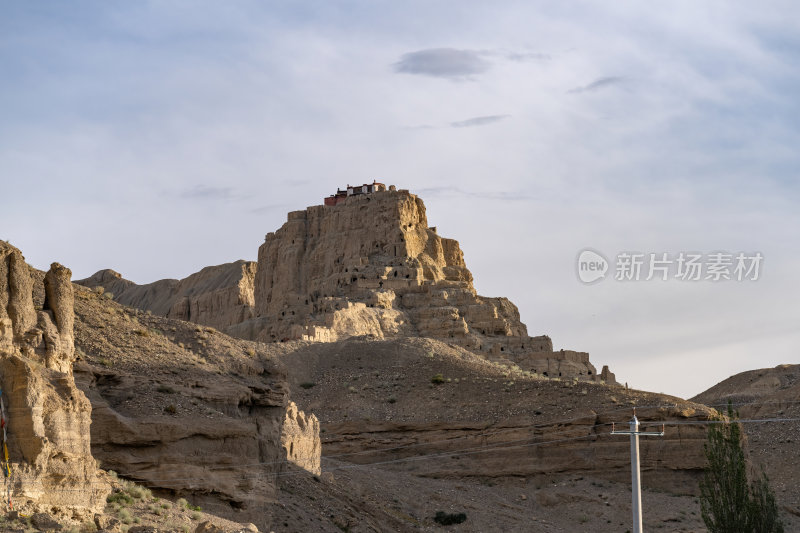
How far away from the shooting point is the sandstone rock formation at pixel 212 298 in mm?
161500

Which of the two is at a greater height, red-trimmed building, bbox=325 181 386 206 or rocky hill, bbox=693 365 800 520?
red-trimmed building, bbox=325 181 386 206

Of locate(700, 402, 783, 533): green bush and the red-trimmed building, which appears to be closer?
locate(700, 402, 783, 533): green bush

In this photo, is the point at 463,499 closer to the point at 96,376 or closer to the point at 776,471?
the point at 776,471

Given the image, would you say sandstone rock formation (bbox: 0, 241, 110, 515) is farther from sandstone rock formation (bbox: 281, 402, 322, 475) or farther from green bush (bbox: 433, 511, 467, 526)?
green bush (bbox: 433, 511, 467, 526)

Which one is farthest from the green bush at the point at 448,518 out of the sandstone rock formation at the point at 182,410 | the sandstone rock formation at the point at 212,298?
the sandstone rock formation at the point at 212,298

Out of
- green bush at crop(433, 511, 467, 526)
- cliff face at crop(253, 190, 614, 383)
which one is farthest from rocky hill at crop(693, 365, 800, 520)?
green bush at crop(433, 511, 467, 526)

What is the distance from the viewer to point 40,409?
90.9 feet

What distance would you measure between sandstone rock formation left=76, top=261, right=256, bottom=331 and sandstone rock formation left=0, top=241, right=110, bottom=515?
116m

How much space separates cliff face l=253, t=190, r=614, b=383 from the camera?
360 feet

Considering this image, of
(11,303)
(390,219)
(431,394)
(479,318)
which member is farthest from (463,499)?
(390,219)

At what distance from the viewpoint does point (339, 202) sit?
477ft

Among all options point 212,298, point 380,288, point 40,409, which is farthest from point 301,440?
point 212,298

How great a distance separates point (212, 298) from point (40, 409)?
467 feet

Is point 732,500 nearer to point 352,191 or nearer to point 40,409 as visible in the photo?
point 40,409
